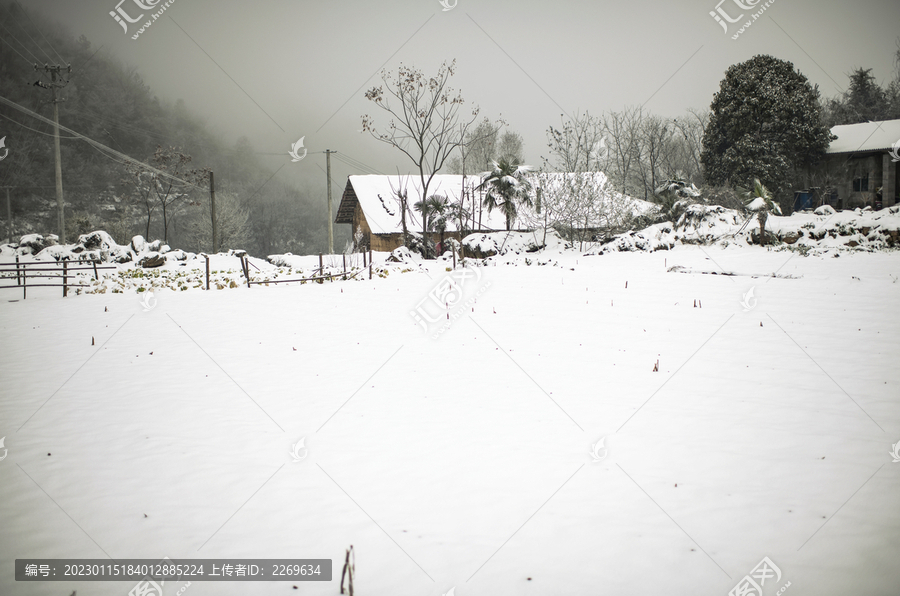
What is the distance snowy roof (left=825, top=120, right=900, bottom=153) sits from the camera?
93.9 ft

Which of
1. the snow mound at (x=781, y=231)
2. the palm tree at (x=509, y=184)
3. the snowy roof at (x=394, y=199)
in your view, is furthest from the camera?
the snowy roof at (x=394, y=199)

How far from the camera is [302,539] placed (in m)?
3.01

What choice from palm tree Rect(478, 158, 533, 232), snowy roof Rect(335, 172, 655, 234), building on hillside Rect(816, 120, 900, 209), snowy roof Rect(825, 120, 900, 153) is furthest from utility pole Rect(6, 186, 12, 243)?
snowy roof Rect(825, 120, 900, 153)

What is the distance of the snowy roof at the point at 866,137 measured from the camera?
93.9 ft

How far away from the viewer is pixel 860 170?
96.5ft

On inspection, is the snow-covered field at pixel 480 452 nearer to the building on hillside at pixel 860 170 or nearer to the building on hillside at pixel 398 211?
the building on hillside at pixel 398 211

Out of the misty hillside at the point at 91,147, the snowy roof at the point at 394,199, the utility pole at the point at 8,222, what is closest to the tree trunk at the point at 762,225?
the snowy roof at the point at 394,199

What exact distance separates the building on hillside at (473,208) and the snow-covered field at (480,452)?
15253 mm

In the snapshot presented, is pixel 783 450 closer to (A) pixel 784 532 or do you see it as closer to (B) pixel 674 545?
(A) pixel 784 532

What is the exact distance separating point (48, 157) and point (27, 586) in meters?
61.4

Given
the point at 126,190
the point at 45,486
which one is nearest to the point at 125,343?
the point at 45,486

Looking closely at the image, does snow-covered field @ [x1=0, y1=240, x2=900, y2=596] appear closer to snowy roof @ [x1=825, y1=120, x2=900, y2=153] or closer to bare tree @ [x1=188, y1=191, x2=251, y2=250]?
snowy roof @ [x1=825, y1=120, x2=900, y2=153]

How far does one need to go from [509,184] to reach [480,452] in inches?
929

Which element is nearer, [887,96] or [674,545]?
[674,545]
